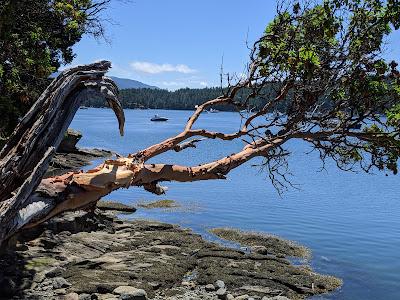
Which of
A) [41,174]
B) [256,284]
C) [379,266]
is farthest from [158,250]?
[41,174]

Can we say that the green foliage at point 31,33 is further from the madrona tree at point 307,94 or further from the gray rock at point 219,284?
the gray rock at point 219,284

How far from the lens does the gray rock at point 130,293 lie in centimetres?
1630

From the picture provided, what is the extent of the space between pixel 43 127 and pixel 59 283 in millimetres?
11370

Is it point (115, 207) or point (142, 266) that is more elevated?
point (142, 266)

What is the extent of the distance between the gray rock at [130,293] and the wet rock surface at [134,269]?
0.11ft

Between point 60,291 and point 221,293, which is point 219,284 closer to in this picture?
point 221,293

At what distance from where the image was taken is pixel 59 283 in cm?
1716

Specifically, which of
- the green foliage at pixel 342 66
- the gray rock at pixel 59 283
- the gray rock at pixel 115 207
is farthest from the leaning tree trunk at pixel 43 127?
the gray rock at pixel 115 207

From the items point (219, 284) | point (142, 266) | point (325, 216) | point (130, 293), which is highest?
point (130, 293)

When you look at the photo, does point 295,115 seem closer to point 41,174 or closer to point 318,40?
point 318,40

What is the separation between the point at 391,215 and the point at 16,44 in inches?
1221

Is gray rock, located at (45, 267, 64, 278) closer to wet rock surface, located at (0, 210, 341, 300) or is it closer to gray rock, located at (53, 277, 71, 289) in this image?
wet rock surface, located at (0, 210, 341, 300)

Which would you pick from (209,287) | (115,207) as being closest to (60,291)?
(209,287)

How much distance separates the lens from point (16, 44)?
51.5 ft
